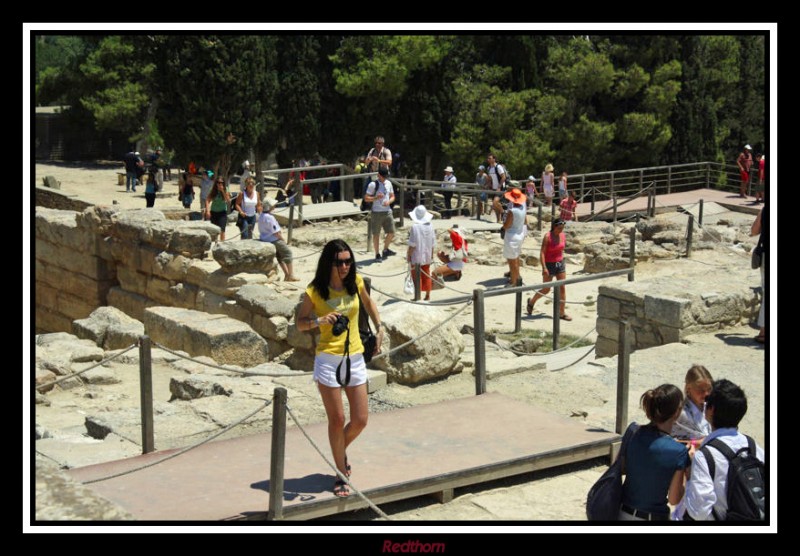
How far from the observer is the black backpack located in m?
5.90

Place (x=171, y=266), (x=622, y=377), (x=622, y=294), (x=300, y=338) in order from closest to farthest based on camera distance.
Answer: (x=622, y=377)
(x=622, y=294)
(x=300, y=338)
(x=171, y=266)

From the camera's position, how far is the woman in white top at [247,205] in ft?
57.3

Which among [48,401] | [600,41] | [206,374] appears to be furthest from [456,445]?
[600,41]

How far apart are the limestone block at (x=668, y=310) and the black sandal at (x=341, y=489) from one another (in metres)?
5.07

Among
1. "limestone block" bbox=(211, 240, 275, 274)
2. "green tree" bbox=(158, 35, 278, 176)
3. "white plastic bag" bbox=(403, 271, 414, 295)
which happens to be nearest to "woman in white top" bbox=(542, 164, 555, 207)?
"green tree" bbox=(158, 35, 278, 176)

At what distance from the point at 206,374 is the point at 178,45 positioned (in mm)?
18450

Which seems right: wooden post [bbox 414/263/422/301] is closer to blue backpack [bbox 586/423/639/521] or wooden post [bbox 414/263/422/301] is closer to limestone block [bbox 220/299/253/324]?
limestone block [bbox 220/299/253/324]

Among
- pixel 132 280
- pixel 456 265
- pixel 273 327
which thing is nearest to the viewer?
pixel 273 327

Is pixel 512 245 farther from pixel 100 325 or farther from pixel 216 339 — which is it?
pixel 100 325

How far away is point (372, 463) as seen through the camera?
760 cm

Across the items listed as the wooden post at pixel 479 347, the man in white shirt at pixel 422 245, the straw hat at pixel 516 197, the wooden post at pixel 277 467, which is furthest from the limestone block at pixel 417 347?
the straw hat at pixel 516 197

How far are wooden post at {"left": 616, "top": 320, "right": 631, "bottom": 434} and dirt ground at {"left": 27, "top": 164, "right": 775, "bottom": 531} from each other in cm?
32

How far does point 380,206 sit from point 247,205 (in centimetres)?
200

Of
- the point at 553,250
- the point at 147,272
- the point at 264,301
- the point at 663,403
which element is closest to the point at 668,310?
the point at 553,250
